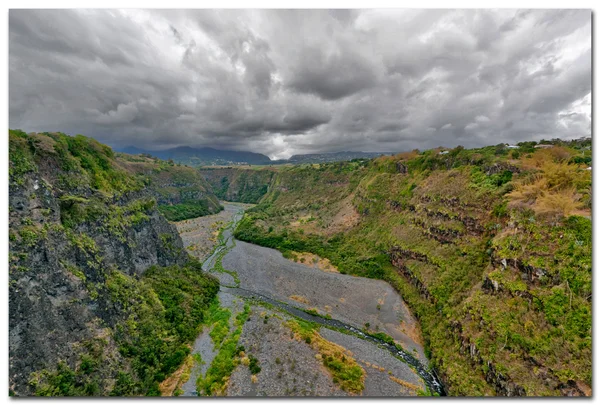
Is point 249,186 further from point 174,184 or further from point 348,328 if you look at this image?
point 348,328

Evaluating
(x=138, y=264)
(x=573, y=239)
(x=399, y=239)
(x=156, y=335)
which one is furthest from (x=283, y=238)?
(x=573, y=239)

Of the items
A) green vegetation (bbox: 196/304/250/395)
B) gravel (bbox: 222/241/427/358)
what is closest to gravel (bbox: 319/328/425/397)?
gravel (bbox: 222/241/427/358)

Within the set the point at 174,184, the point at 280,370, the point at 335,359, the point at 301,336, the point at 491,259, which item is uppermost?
the point at 491,259

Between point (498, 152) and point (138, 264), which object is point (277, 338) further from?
point (498, 152)

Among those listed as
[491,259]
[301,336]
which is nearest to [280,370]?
[301,336]

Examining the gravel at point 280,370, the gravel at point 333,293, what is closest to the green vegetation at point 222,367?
the gravel at point 280,370

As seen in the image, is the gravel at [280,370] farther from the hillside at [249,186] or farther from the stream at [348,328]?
the hillside at [249,186]

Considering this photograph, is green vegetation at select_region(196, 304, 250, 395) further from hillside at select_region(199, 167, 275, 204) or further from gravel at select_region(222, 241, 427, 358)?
hillside at select_region(199, 167, 275, 204)
